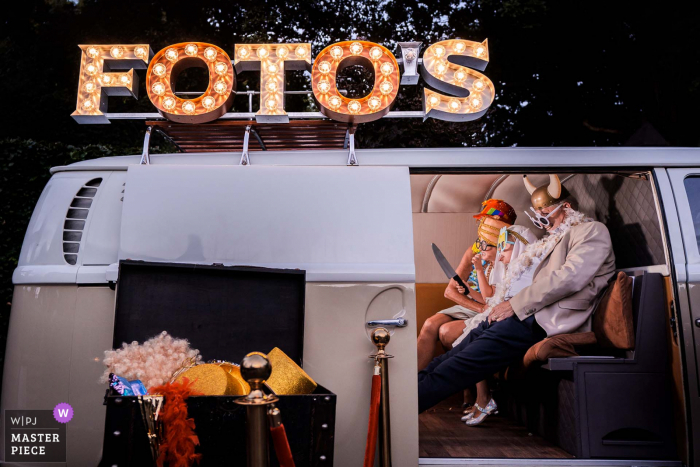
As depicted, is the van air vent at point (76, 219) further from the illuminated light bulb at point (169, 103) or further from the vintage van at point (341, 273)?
the illuminated light bulb at point (169, 103)

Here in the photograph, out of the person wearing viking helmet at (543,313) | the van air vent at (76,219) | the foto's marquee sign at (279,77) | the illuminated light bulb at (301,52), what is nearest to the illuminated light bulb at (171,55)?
the foto's marquee sign at (279,77)

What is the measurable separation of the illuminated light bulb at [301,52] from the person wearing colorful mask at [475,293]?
240cm

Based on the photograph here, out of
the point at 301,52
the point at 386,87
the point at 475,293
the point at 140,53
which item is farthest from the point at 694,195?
the point at 140,53

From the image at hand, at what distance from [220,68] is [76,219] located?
1.34 metres

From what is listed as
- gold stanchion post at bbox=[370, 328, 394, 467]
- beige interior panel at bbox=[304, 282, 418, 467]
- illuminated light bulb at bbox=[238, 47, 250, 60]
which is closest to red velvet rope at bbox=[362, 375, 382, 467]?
gold stanchion post at bbox=[370, 328, 394, 467]

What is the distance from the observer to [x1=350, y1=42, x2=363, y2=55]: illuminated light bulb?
345 centimetres

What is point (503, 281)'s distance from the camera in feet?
14.6

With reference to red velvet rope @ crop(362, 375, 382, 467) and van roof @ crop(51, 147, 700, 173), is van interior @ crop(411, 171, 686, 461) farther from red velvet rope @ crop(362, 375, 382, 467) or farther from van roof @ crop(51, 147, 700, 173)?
red velvet rope @ crop(362, 375, 382, 467)

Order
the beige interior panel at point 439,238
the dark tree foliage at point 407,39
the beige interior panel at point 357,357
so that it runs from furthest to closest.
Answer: the dark tree foliage at point 407,39 < the beige interior panel at point 439,238 < the beige interior panel at point 357,357

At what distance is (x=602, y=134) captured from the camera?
432 inches

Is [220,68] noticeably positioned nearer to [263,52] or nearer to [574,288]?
[263,52]

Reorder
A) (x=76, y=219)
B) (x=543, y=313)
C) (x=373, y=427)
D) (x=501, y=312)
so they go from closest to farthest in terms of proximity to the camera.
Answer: (x=373, y=427) < (x=76, y=219) < (x=543, y=313) < (x=501, y=312)

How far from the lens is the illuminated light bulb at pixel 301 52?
3.50 meters

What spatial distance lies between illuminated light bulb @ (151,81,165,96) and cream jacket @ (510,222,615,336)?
116 inches
